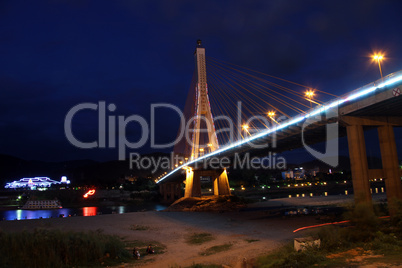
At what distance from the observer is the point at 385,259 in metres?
10.0

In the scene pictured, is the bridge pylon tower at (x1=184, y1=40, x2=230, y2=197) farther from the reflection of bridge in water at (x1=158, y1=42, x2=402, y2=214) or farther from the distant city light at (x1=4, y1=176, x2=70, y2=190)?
the distant city light at (x1=4, y1=176, x2=70, y2=190)

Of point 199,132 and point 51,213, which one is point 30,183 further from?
point 199,132

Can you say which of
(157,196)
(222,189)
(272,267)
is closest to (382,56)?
(272,267)

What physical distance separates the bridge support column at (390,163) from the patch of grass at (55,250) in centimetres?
1927

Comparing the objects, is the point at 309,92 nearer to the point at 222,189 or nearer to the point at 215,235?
the point at 215,235

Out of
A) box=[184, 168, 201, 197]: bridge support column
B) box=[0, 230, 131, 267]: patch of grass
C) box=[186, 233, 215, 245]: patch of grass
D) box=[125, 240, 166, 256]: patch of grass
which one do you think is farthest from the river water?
box=[0, 230, 131, 267]: patch of grass

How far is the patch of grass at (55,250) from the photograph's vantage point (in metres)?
12.5

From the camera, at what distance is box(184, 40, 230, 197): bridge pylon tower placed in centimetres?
4747

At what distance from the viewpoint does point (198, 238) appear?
830 inches

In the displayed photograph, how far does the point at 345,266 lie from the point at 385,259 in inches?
57.8

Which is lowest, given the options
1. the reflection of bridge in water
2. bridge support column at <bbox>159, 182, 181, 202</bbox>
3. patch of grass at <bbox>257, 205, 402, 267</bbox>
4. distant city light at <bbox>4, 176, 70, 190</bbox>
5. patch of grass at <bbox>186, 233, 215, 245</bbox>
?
patch of grass at <bbox>186, 233, 215, 245</bbox>

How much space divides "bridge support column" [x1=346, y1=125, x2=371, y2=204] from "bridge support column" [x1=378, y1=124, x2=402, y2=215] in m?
1.92

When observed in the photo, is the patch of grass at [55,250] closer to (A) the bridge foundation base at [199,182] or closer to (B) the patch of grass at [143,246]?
(B) the patch of grass at [143,246]

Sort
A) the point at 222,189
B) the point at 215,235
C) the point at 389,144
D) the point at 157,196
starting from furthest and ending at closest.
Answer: the point at 157,196, the point at 222,189, the point at 389,144, the point at 215,235
